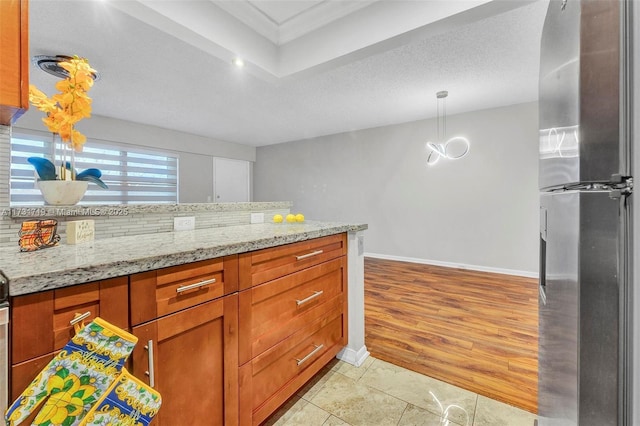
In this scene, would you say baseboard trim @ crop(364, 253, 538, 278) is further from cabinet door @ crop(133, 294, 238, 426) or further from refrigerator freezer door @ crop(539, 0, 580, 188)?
cabinet door @ crop(133, 294, 238, 426)

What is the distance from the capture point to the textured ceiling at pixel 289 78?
2.09 meters

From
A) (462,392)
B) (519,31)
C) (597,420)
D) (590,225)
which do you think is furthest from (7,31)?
(519,31)

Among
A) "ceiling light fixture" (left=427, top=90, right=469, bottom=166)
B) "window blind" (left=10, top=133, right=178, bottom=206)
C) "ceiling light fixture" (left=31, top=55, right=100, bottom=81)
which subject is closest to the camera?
"ceiling light fixture" (left=31, top=55, right=100, bottom=81)

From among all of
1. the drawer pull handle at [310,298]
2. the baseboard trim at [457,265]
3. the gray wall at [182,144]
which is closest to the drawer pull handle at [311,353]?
the drawer pull handle at [310,298]

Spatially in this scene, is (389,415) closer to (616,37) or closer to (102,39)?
(616,37)

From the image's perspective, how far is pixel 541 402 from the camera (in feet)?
3.15

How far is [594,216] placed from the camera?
52 centimetres

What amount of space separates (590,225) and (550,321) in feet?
1.47

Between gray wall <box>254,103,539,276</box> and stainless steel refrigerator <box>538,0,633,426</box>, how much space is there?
3792 millimetres

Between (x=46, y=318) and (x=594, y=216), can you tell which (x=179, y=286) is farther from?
(x=594, y=216)

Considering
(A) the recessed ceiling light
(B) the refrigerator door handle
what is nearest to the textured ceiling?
(A) the recessed ceiling light

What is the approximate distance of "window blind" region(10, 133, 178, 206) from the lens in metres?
3.91

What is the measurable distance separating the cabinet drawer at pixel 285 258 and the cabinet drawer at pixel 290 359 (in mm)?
356

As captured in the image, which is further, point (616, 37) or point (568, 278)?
point (568, 278)
